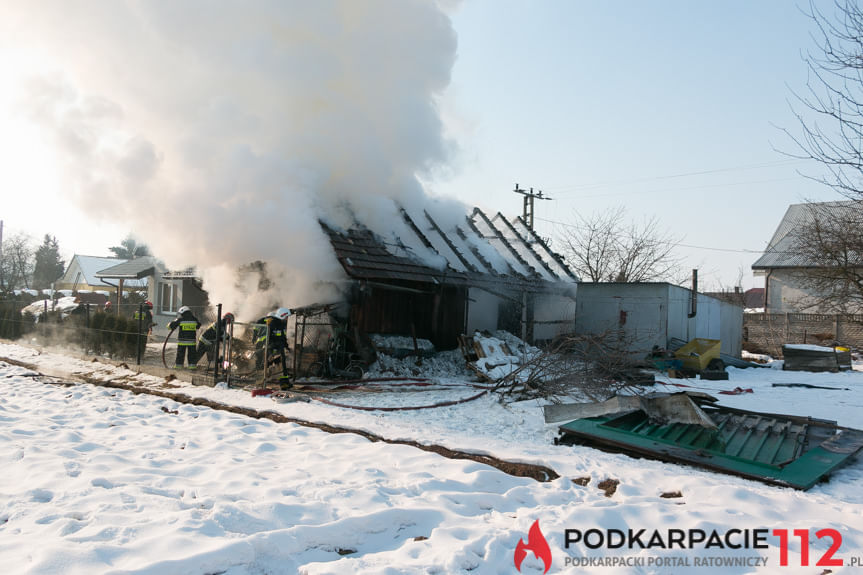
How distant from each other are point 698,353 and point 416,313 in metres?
7.62

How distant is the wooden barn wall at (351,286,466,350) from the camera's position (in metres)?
11.8

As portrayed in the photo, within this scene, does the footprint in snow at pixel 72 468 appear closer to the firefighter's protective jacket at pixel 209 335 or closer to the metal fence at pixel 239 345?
the metal fence at pixel 239 345

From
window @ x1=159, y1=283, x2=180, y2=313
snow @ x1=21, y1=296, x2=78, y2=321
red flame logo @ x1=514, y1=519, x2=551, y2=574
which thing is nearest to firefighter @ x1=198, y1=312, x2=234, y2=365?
red flame logo @ x1=514, y1=519, x2=551, y2=574

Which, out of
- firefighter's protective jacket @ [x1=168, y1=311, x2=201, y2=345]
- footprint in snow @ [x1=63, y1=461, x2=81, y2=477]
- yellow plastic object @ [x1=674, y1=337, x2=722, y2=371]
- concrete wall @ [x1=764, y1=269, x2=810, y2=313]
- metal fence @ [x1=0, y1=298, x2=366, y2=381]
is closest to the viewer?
footprint in snow @ [x1=63, y1=461, x2=81, y2=477]

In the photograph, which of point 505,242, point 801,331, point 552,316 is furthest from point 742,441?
point 801,331

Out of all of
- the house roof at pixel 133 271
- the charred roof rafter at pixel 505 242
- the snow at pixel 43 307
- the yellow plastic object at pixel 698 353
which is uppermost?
the charred roof rafter at pixel 505 242

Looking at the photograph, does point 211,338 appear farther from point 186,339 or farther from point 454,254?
point 454,254

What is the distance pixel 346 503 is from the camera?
4.07 meters

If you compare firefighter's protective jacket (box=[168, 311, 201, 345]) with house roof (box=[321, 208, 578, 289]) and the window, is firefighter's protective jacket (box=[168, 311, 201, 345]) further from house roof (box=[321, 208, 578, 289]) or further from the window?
the window

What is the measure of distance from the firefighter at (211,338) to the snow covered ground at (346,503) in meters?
2.84

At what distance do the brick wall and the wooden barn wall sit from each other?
1641 cm

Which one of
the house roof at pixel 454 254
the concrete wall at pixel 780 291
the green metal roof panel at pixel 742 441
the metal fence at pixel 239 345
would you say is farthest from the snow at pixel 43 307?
the concrete wall at pixel 780 291

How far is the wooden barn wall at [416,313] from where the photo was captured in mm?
11797

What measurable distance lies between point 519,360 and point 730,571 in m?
8.92
